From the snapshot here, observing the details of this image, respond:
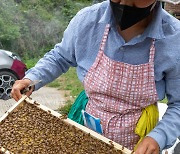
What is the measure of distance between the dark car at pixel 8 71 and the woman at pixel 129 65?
514 cm

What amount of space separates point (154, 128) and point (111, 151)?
0.32m

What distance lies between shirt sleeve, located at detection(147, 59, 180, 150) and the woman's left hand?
0.03 meters

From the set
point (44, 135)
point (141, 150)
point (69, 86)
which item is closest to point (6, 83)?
point (69, 86)

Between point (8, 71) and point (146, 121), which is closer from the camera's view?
point (146, 121)

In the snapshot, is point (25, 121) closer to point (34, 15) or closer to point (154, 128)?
point (154, 128)

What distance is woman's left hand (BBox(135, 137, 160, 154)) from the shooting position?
2.46 m

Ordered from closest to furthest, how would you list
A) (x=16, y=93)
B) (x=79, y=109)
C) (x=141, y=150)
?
(x=141, y=150)
(x=16, y=93)
(x=79, y=109)

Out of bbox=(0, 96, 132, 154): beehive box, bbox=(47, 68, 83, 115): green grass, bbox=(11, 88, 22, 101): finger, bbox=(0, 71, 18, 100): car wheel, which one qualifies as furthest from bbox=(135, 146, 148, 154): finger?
bbox=(0, 71, 18, 100): car wheel

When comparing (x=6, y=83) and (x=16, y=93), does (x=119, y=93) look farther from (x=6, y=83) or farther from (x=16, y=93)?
(x=6, y=83)

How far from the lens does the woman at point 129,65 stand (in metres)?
2.52

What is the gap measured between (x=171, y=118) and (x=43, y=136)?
87 centimetres

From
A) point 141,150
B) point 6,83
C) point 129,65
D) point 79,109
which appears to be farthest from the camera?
point 6,83

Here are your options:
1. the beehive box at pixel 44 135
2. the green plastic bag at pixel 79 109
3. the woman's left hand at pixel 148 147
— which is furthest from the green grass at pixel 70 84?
the woman's left hand at pixel 148 147

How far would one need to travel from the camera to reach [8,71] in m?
7.90
